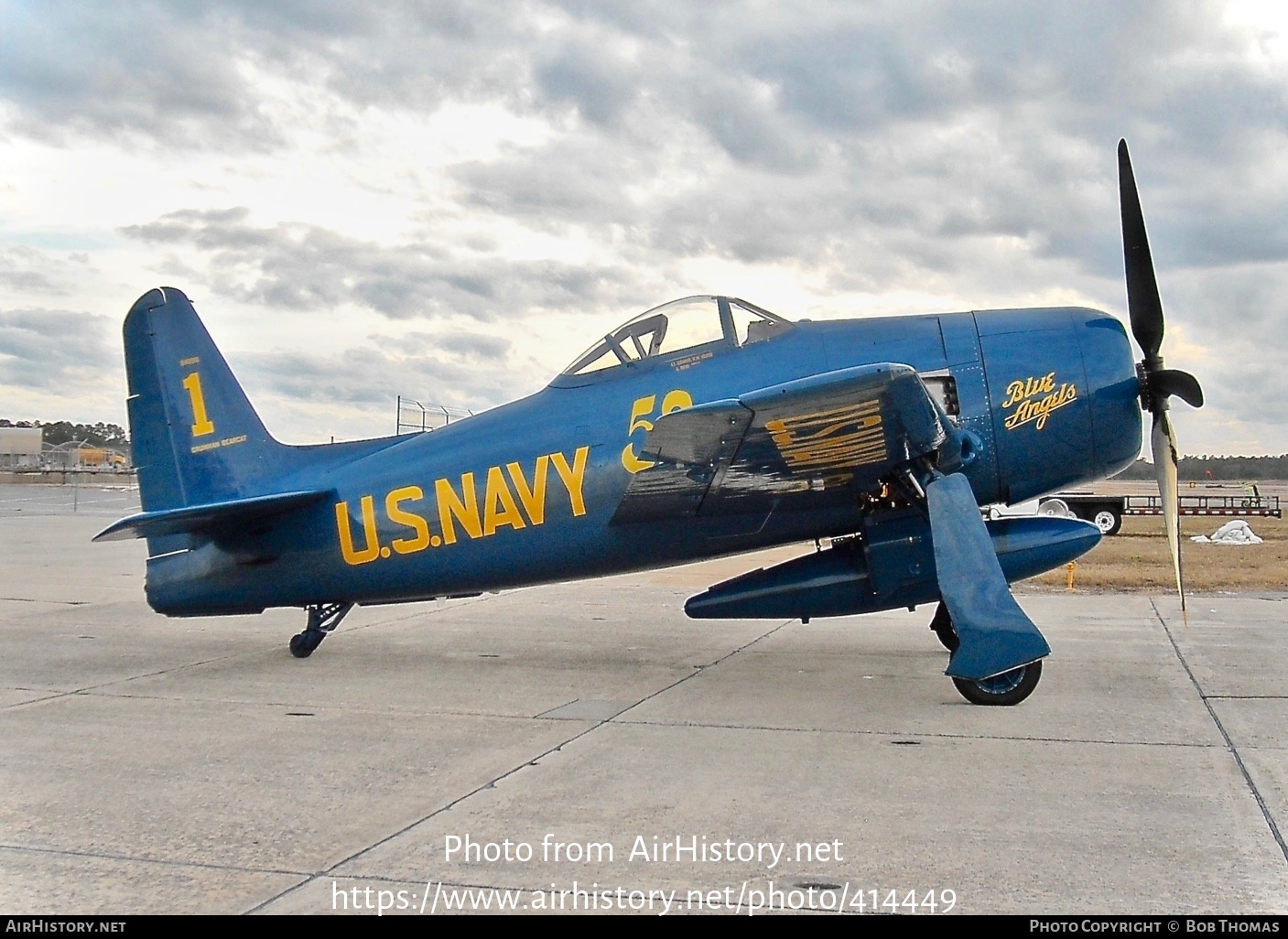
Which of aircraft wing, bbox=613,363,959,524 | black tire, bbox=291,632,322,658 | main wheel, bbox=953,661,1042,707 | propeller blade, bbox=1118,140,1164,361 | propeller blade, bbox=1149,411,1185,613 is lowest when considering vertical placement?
main wheel, bbox=953,661,1042,707

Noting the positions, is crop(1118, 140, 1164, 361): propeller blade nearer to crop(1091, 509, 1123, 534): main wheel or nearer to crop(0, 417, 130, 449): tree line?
crop(1091, 509, 1123, 534): main wheel

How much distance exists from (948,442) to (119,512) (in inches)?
1240

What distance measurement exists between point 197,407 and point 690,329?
4.28 metres

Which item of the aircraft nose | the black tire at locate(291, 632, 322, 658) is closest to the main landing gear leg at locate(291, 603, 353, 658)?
the black tire at locate(291, 632, 322, 658)

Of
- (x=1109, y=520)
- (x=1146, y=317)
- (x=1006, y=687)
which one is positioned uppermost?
(x=1146, y=317)

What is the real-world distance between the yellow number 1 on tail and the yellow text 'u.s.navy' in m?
1.53

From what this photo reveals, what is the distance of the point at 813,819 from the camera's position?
4352 mm

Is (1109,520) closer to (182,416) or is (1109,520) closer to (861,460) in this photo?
(861,460)

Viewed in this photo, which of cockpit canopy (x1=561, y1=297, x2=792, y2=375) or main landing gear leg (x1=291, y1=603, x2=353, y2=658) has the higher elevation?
cockpit canopy (x1=561, y1=297, x2=792, y2=375)

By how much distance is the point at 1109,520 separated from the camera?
2791 centimetres

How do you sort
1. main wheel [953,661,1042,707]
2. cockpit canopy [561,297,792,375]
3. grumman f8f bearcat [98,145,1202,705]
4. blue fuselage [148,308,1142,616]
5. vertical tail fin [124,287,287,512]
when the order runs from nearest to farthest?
main wheel [953,661,1042,707]
grumman f8f bearcat [98,145,1202,705]
blue fuselage [148,308,1142,616]
cockpit canopy [561,297,792,375]
vertical tail fin [124,287,287,512]

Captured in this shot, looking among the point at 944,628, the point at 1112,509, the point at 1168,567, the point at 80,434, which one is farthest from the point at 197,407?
the point at 80,434

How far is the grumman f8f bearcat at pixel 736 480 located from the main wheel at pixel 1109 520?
70.4ft

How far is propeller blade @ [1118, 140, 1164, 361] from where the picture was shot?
7.39 m
